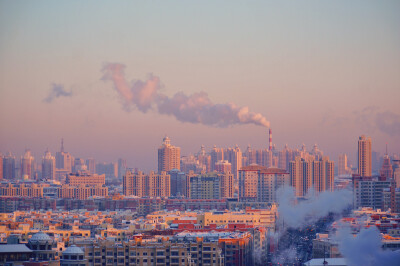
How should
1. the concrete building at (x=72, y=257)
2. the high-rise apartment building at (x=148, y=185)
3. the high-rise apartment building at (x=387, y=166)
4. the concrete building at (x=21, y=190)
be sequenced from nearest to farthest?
the concrete building at (x=72, y=257) < the high-rise apartment building at (x=387, y=166) < the high-rise apartment building at (x=148, y=185) < the concrete building at (x=21, y=190)

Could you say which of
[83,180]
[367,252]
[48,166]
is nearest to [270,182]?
[83,180]

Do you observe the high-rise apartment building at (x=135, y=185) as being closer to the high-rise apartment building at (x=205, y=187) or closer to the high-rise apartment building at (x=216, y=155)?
the high-rise apartment building at (x=205, y=187)

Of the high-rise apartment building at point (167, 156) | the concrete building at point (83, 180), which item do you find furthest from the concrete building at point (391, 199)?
the concrete building at point (83, 180)

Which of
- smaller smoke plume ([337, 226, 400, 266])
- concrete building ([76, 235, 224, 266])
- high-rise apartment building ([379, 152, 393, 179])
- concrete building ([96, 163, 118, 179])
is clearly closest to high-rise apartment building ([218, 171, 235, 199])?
high-rise apartment building ([379, 152, 393, 179])

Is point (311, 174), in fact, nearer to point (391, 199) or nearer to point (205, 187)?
point (205, 187)

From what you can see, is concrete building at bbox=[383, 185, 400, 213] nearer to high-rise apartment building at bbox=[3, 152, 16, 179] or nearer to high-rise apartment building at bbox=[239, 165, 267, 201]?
high-rise apartment building at bbox=[239, 165, 267, 201]

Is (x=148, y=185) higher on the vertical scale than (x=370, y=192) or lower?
higher
